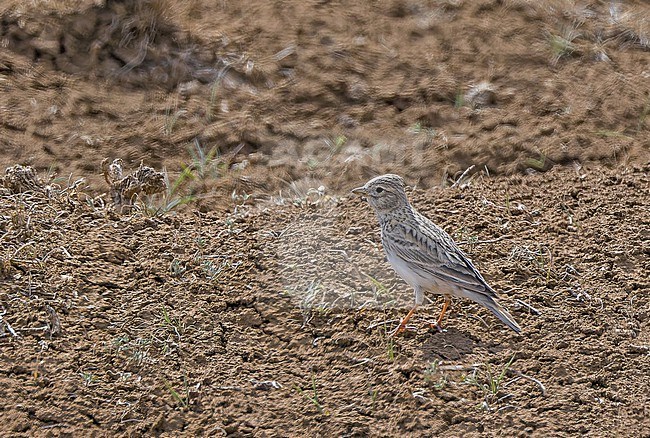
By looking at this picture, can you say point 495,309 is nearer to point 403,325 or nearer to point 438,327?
point 438,327

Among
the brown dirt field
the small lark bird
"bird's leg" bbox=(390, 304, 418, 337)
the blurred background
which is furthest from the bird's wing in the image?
the blurred background

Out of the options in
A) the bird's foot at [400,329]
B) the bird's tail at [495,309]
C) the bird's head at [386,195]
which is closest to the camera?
the bird's tail at [495,309]

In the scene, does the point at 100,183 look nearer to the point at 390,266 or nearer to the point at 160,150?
the point at 160,150

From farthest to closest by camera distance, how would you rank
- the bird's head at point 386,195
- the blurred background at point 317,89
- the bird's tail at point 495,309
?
the blurred background at point 317,89, the bird's head at point 386,195, the bird's tail at point 495,309

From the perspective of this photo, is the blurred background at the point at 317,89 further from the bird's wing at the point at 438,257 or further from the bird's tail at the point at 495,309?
the bird's tail at the point at 495,309

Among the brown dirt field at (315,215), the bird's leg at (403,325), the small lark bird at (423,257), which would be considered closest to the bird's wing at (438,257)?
the small lark bird at (423,257)

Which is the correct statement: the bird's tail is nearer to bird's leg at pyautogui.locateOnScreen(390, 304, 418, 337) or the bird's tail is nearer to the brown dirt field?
the brown dirt field

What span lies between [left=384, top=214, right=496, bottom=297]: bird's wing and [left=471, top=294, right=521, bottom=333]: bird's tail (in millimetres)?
42

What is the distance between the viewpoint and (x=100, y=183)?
27.2 ft

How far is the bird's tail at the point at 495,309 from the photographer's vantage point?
616cm

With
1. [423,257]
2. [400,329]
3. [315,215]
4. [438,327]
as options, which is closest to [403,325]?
[400,329]

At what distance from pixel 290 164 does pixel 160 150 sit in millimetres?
1100

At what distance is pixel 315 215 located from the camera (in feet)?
25.1

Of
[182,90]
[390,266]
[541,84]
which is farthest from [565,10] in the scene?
[390,266]
